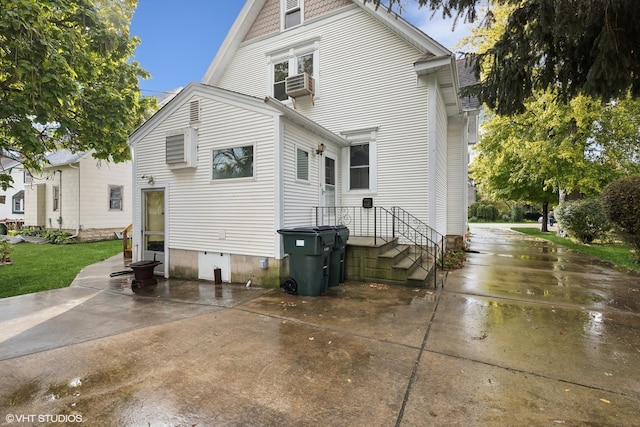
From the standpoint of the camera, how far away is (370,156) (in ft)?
28.4

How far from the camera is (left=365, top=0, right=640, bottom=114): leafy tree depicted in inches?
160

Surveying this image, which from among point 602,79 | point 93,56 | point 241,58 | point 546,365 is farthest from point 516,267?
point 93,56

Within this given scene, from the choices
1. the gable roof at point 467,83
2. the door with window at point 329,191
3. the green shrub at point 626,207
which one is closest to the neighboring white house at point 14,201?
the door with window at point 329,191

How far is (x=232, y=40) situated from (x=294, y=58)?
2485 mm

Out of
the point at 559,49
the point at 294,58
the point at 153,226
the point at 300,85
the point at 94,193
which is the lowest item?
the point at 153,226

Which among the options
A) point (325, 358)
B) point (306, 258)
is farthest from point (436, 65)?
point (325, 358)

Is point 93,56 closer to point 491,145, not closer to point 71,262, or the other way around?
point 71,262

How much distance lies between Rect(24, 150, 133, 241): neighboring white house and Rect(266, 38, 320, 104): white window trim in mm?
10526

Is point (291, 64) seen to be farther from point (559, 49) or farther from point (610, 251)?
point (610, 251)

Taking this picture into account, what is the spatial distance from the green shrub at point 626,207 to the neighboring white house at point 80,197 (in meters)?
20.0

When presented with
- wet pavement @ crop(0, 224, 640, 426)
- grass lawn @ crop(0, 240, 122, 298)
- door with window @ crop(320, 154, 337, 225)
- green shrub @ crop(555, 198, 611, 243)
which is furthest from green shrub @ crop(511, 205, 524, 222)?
grass lawn @ crop(0, 240, 122, 298)

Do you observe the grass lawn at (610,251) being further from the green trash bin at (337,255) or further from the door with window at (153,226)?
the door with window at (153,226)

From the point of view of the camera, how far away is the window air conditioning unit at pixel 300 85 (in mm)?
9133

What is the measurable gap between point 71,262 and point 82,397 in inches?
362
